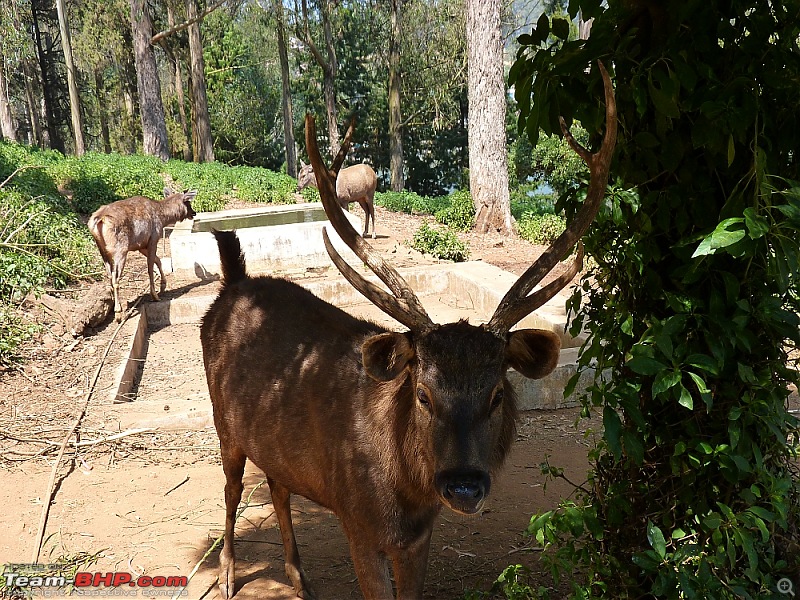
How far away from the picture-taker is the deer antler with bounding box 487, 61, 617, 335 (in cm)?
298

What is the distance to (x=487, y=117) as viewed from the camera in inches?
641

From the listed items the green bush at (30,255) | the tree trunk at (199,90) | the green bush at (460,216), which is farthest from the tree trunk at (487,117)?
the tree trunk at (199,90)

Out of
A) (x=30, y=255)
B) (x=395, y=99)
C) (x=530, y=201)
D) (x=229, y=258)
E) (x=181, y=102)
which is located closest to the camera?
(x=229, y=258)

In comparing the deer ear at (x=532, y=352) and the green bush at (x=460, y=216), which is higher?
the deer ear at (x=532, y=352)

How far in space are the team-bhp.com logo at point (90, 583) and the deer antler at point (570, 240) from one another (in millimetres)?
2766

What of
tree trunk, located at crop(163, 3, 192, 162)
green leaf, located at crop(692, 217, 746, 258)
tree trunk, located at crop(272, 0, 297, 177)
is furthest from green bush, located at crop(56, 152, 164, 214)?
tree trunk, located at crop(163, 3, 192, 162)

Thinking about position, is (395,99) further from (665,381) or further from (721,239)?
(721,239)

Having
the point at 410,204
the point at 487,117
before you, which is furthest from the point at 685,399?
the point at 410,204

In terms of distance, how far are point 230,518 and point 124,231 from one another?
738cm

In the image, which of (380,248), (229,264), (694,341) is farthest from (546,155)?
(694,341)

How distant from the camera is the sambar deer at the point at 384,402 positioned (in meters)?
3.12

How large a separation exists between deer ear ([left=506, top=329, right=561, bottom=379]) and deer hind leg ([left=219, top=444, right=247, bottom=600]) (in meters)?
2.09

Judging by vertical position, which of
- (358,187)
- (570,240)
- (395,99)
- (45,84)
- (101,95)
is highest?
(45,84)

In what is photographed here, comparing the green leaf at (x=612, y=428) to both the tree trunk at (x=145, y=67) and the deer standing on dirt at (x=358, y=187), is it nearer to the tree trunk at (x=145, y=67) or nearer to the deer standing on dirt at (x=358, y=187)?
the deer standing on dirt at (x=358, y=187)
